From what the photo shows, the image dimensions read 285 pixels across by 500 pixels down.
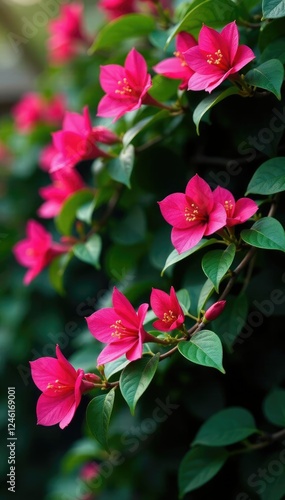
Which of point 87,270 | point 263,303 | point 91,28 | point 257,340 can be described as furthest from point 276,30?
point 91,28

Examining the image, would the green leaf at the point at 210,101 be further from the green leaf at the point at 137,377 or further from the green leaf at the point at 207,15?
the green leaf at the point at 137,377

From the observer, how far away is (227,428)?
0.81m

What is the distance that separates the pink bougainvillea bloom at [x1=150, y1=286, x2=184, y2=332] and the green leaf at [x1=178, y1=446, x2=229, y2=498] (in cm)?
27

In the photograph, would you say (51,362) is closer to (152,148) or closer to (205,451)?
(205,451)

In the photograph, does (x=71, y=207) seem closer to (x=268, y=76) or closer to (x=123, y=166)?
(x=123, y=166)

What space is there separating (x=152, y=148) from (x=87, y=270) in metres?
0.62

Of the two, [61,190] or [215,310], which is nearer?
[215,310]

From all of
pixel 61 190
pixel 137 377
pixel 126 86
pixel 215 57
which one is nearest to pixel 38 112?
pixel 61 190

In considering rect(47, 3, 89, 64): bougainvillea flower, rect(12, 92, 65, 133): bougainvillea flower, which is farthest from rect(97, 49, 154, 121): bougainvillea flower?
rect(12, 92, 65, 133): bougainvillea flower

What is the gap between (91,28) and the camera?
6.38 ft

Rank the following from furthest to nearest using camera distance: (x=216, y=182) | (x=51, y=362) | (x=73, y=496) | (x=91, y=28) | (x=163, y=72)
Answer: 1. (x=91, y=28)
2. (x=73, y=496)
3. (x=216, y=182)
4. (x=163, y=72)
5. (x=51, y=362)

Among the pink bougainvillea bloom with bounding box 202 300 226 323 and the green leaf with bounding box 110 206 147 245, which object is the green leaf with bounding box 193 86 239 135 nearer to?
the pink bougainvillea bloom with bounding box 202 300 226 323

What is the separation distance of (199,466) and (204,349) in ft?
0.91

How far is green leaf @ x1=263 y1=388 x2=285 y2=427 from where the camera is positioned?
2.68 ft
